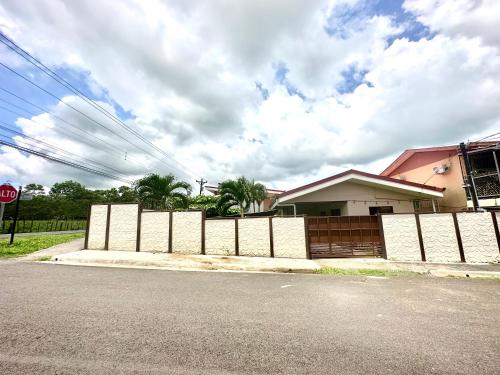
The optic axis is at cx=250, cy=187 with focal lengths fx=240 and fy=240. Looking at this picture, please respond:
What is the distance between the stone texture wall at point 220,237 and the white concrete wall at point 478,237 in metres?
9.71

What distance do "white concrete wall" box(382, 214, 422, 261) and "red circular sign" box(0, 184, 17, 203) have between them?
18294 millimetres

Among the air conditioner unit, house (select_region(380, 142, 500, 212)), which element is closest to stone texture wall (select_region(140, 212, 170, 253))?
house (select_region(380, 142, 500, 212))

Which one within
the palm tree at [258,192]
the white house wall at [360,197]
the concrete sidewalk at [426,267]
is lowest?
the concrete sidewalk at [426,267]

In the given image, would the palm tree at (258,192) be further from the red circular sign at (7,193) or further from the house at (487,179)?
the red circular sign at (7,193)

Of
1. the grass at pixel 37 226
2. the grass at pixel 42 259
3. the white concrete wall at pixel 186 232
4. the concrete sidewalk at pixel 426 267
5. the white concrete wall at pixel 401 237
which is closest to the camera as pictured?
the concrete sidewalk at pixel 426 267

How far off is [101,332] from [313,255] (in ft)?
30.1

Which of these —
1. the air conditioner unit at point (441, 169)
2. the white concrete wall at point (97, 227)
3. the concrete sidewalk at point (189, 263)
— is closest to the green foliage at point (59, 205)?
the white concrete wall at point (97, 227)

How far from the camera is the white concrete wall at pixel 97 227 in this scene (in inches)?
476

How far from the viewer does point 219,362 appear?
273 cm

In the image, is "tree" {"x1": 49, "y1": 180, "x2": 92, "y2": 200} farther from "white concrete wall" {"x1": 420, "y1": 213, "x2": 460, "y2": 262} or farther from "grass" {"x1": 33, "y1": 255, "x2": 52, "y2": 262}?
"white concrete wall" {"x1": 420, "y1": 213, "x2": 460, "y2": 262}

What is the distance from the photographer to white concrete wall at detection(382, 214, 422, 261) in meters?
10.3

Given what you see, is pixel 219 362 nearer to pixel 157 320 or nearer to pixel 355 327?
pixel 157 320

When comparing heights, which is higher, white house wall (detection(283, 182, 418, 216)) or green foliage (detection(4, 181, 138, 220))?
green foliage (detection(4, 181, 138, 220))

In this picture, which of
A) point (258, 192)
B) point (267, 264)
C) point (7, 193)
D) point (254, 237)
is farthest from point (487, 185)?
point (7, 193)
